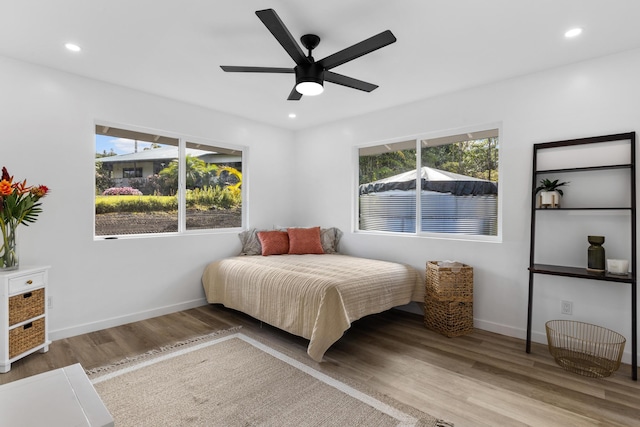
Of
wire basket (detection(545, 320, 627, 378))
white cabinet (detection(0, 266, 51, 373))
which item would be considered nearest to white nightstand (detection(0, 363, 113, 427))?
white cabinet (detection(0, 266, 51, 373))

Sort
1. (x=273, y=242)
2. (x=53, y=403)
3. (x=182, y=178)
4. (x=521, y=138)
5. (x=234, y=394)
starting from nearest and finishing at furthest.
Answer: (x=53, y=403)
(x=234, y=394)
(x=521, y=138)
(x=182, y=178)
(x=273, y=242)

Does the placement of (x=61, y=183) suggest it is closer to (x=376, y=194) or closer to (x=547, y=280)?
(x=376, y=194)

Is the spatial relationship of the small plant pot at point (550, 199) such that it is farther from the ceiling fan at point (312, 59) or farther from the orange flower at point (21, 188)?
the orange flower at point (21, 188)

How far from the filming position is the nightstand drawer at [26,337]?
96.8 inches

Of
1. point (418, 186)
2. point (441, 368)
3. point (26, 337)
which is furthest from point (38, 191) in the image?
point (418, 186)

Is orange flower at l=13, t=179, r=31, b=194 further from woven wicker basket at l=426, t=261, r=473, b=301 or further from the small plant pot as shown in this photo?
the small plant pot

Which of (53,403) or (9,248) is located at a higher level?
(9,248)

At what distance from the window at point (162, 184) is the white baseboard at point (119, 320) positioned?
87cm

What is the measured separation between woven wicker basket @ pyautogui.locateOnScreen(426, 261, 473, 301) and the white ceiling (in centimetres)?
186

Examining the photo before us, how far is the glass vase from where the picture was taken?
8.32 ft

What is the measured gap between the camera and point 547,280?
2957 millimetres

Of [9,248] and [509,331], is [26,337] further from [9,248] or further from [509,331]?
[509,331]

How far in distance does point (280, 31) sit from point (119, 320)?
→ 10.6ft

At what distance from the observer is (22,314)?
254 centimetres
